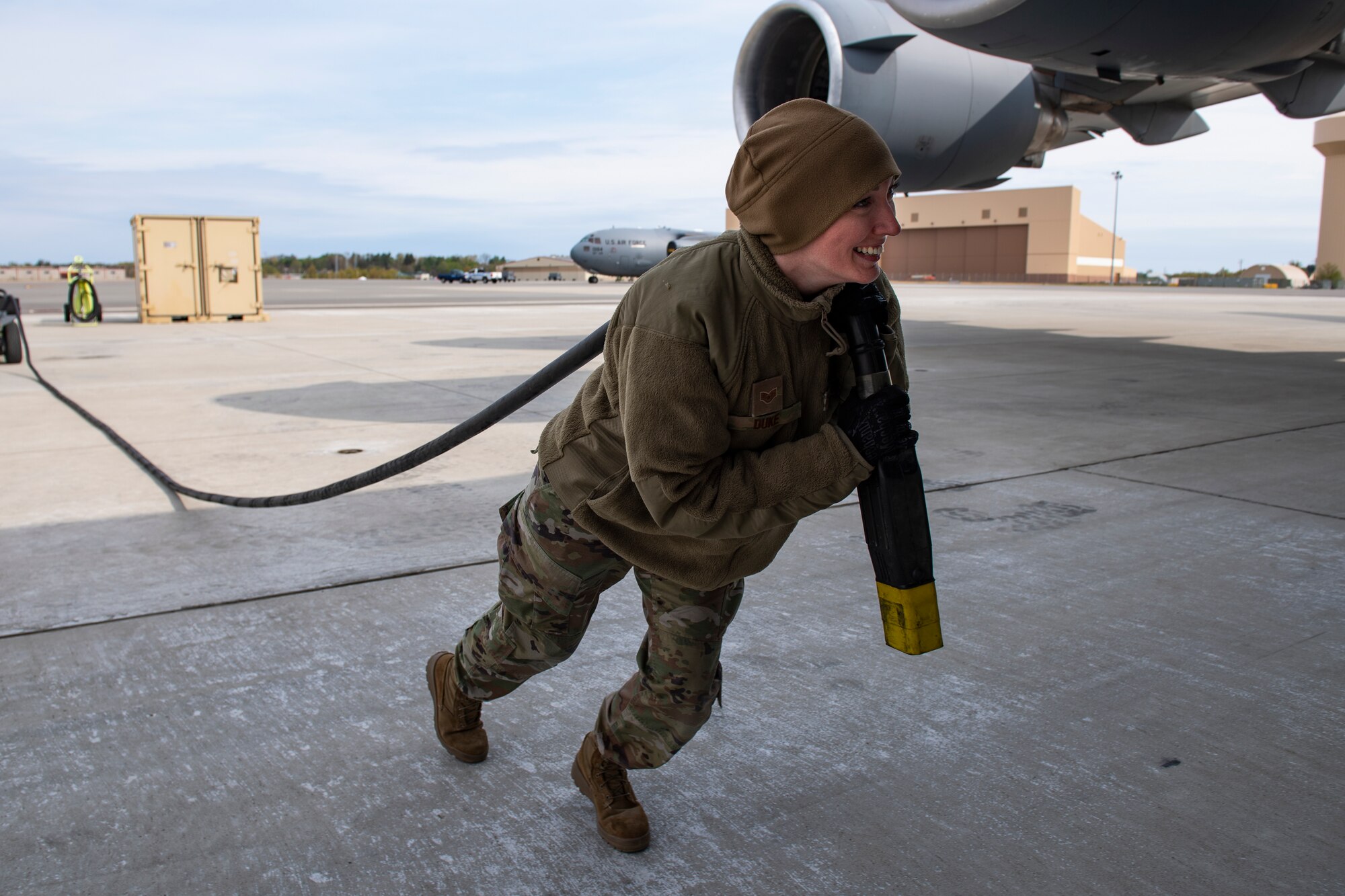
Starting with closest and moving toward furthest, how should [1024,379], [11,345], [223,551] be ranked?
[223,551] < [1024,379] < [11,345]

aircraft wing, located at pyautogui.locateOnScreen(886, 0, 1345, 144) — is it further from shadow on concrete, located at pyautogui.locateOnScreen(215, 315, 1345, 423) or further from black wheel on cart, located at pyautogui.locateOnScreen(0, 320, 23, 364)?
black wheel on cart, located at pyautogui.locateOnScreen(0, 320, 23, 364)

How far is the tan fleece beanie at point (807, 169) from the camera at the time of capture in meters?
1.55

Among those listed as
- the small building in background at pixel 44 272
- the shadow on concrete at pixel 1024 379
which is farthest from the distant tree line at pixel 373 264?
the shadow on concrete at pixel 1024 379

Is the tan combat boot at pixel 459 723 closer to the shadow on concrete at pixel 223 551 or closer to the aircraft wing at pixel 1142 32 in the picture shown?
the shadow on concrete at pixel 223 551

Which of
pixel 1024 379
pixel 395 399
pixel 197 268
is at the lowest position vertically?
pixel 395 399

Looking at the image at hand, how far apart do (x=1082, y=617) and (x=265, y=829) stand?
7.79 feet

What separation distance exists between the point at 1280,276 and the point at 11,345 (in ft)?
193

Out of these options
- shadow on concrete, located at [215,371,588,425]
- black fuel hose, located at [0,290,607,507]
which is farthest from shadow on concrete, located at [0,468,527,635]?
shadow on concrete, located at [215,371,588,425]

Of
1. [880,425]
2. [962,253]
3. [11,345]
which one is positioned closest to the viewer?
[880,425]

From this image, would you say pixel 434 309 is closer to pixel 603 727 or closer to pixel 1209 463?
pixel 1209 463

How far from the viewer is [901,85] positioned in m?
7.60

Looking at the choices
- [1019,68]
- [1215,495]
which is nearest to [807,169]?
[1215,495]

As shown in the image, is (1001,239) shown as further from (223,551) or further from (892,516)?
(892,516)

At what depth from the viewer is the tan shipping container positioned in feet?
54.3
